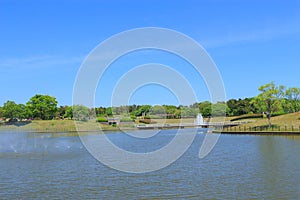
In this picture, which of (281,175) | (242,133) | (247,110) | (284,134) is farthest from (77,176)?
(247,110)

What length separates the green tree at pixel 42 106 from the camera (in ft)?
371

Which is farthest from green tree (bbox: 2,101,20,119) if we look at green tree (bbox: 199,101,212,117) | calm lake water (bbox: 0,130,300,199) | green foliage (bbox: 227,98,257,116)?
calm lake water (bbox: 0,130,300,199)

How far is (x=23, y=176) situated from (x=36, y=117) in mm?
100517

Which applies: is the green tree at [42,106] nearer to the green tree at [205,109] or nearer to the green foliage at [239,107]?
the green tree at [205,109]

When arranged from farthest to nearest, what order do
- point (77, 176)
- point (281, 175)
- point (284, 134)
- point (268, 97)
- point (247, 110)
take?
point (247, 110) < point (268, 97) < point (284, 134) < point (77, 176) < point (281, 175)

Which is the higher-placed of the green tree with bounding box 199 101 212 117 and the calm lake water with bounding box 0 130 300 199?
the green tree with bounding box 199 101 212 117

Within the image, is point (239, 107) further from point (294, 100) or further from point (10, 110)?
point (10, 110)

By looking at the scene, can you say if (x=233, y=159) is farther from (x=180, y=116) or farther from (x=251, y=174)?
(x=180, y=116)

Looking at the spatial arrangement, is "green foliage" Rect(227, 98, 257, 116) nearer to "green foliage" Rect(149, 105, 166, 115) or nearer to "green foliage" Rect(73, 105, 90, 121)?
"green foliage" Rect(149, 105, 166, 115)

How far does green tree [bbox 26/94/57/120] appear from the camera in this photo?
113 m

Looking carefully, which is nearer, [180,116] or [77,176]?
[77,176]

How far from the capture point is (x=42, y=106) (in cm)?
11256

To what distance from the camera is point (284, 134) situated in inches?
2031

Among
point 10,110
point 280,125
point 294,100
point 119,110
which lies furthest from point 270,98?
point 10,110
